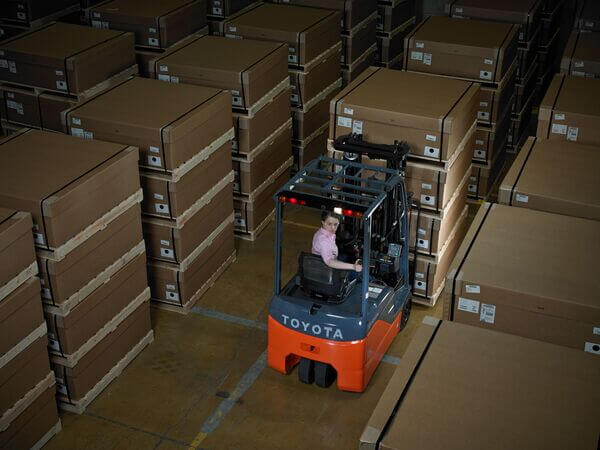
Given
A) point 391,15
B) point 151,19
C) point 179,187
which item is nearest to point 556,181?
point 179,187

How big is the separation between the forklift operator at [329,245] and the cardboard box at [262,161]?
2558 mm

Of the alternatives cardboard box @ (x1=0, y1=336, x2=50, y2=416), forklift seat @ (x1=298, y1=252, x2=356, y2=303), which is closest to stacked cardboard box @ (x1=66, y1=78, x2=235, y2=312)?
forklift seat @ (x1=298, y1=252, x2=356, y2=303)

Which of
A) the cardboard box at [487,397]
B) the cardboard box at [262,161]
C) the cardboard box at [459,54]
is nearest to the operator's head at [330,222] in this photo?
the cardboard box at [487,397]

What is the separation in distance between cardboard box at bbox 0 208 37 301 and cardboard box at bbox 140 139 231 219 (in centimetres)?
193

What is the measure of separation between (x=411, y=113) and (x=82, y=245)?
3.30 m

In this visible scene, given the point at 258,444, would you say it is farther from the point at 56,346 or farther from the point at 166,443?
the point at 56,346

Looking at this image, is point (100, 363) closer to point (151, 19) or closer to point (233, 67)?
point (233, 67)

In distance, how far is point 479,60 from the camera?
369 inches

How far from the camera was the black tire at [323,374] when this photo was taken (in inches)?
279

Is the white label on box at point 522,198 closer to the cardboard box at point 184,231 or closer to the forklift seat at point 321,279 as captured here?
the forklift seat at point 321,279

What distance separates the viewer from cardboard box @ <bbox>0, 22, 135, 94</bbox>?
888 cm

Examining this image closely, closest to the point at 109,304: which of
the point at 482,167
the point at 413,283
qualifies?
the point at 413,283

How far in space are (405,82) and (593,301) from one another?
13.3 ft

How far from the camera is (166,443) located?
6613mm
